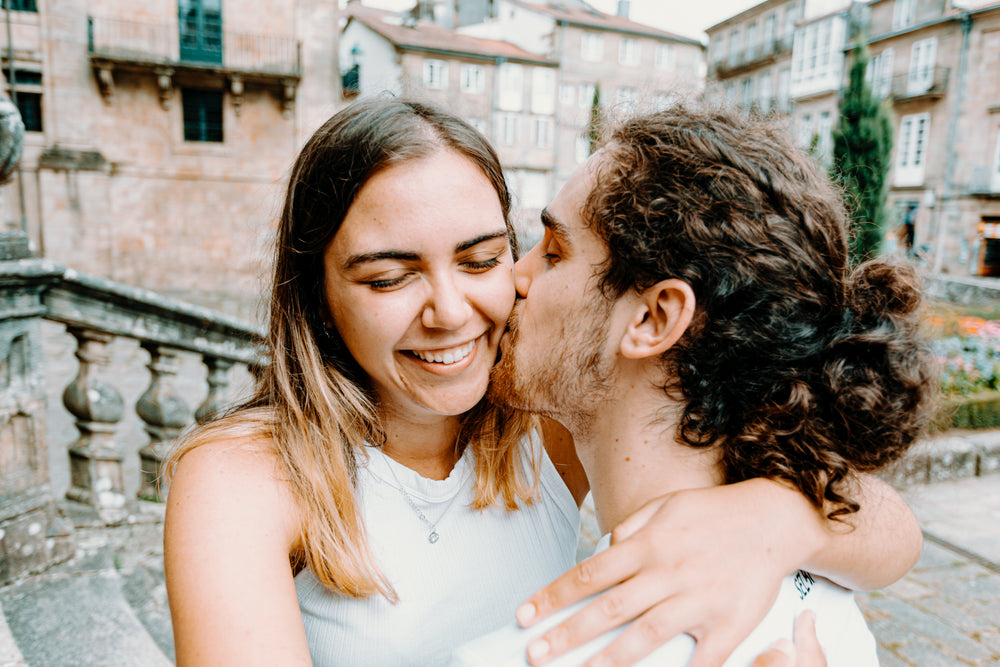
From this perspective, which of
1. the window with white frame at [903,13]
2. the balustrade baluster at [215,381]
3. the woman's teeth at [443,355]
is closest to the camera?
the woman's teeth at [443,355]

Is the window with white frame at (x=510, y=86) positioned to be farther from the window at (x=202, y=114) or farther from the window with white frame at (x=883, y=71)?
the window at (x=202, y=114)

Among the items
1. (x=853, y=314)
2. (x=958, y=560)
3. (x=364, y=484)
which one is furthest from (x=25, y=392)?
(x=958, y=560)

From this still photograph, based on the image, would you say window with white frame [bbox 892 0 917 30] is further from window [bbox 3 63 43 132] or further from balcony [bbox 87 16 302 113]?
window [bbox 3 63 43 132]

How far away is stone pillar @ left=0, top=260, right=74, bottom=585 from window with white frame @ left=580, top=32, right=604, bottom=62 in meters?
36.3

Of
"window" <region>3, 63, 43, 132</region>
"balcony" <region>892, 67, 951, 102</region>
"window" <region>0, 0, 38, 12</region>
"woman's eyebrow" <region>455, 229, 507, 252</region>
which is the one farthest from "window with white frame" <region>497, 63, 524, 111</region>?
"woman's eyebrow" <region>455, 229, 507, 252</region>

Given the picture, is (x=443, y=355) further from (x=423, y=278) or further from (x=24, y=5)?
(x=24, y=5)

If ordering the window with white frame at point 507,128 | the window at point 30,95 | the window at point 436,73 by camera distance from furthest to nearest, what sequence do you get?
the window with white frame at point 507,128 → the window at point 436,73 → the window at point 30,95

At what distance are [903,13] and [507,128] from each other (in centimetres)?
1806

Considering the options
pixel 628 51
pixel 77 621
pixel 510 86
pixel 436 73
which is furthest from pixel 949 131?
pixel 77 621

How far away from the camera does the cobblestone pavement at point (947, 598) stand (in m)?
3.07

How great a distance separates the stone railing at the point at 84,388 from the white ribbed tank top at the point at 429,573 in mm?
1065

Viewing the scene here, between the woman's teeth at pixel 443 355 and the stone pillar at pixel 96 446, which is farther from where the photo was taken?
the stone pillar at pixel 96 446

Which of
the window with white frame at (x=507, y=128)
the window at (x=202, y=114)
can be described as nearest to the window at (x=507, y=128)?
the window with white frame at (x=507, y=128)

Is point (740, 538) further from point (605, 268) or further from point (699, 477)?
point (605, 268)
